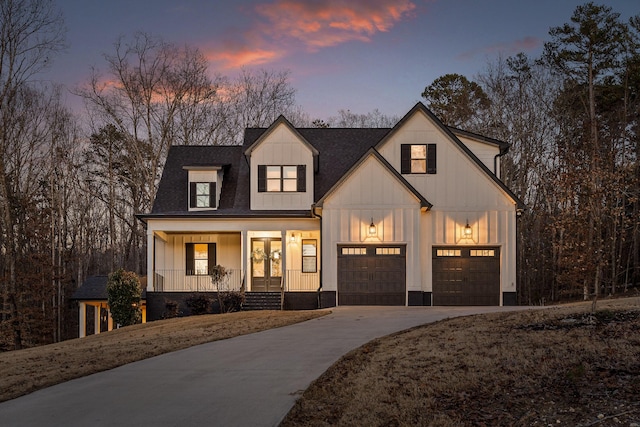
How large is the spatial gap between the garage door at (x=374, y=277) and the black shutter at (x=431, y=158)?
11.1ft

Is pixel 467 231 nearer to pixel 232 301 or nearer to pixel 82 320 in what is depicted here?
pixel 232 301

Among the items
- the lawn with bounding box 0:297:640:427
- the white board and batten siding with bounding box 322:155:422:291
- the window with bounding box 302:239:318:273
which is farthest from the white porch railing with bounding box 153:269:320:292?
the lawn with bounding box 0:297:640:427

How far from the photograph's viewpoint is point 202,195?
93.9 feet

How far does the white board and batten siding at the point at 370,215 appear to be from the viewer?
82.2 ft

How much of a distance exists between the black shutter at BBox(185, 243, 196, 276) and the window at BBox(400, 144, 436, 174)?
9562 mm

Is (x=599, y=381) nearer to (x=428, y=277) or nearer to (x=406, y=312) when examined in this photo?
(x=406, y=312)

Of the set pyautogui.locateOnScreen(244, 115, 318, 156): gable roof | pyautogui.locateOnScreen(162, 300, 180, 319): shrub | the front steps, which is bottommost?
pyautogui.locateOnScreen(162, 300, 180, 319): shrub

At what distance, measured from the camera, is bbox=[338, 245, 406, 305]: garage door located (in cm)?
2511

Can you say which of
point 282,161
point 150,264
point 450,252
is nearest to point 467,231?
point 450,252

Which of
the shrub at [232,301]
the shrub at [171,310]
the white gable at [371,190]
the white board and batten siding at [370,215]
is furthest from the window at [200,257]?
the white gable at [371,190]

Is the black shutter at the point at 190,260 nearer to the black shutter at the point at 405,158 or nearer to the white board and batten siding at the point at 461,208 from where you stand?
the black shutter at the point at 405,158

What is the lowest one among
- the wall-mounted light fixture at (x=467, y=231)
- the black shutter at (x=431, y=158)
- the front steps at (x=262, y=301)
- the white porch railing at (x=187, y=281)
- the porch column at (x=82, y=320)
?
the porch column at (x=82, y=320)

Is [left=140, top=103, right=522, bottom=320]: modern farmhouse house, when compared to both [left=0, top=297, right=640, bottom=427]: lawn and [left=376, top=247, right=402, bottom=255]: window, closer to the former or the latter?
[left=376, top=247, right=402, bottom=255]: window

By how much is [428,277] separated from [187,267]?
10121 mm
